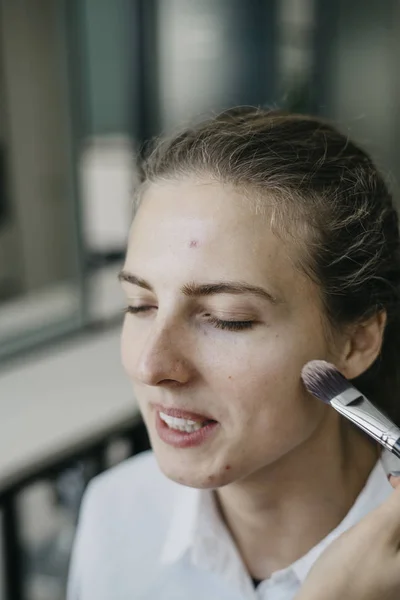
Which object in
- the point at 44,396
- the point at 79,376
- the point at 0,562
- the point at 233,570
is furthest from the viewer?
the point at 79,376

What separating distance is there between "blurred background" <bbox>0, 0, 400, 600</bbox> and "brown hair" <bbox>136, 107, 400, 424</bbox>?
0.48 feet

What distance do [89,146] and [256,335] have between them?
7.05 feet

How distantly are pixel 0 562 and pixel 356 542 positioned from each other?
1.02m

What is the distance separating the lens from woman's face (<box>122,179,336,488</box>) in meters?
0.79

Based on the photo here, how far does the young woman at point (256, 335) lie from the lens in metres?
0.79

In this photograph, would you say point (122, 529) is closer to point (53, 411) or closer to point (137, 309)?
point (137, 309)

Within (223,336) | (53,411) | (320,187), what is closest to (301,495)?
(223,336)

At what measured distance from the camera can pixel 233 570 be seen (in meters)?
0.92

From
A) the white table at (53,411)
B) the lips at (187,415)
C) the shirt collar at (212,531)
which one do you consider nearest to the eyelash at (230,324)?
the lips at (187,415)

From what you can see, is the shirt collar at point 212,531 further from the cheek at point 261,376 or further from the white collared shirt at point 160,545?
the cheek at point 261,376

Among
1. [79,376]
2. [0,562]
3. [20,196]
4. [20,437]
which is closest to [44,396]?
[79,376]

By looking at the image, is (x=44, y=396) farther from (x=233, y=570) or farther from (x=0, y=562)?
(x=233, y=570)

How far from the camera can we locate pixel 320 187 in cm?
84

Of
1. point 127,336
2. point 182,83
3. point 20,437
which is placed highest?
point 127,336
